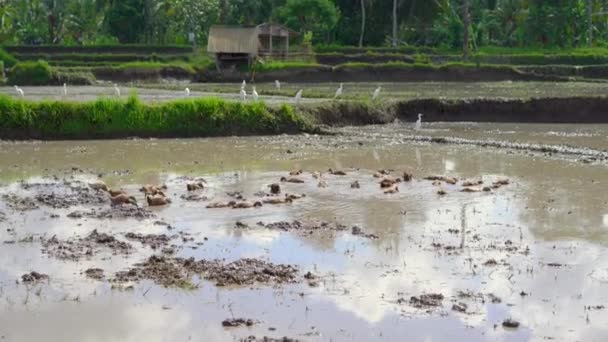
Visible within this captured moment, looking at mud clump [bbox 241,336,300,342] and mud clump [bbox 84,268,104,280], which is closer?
mud clump [bbox 241,336,300,342]

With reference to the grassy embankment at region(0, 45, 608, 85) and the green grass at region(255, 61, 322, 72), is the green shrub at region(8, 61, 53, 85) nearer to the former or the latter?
the grassy embankment at region(0, 45, 608, 85)

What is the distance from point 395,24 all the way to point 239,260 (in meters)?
39.8

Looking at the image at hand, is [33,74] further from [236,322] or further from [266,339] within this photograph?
[266,339]

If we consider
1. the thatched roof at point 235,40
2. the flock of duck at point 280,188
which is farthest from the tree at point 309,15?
the flock of duck at point 280,188

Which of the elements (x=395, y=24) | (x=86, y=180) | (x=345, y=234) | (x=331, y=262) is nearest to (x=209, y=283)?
(x=331, y=262)

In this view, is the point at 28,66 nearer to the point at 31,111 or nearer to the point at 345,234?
the point at 31,111

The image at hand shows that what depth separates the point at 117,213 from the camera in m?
9.23

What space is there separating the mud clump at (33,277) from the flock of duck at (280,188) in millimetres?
2968

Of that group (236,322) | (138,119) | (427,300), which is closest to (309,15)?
(138,119)

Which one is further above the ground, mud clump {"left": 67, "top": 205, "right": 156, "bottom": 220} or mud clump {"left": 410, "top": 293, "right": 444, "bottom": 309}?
mud clump {"left": 410, "top": 293, "right": 444, "bottom": 309}

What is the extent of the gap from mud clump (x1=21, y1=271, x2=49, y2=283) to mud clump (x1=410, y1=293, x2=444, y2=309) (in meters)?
2.95

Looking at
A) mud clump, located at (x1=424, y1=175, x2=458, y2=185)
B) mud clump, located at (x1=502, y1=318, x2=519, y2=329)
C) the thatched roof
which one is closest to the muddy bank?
the thatched roof

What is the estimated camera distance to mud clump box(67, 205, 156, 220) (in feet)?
29.8

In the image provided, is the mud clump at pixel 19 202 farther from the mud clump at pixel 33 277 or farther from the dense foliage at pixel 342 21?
the dense foliage at pixel 342 21
